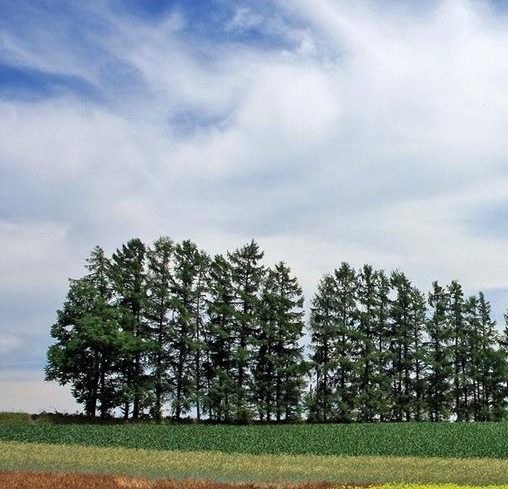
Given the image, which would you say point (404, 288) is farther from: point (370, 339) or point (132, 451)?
point (132, 451)

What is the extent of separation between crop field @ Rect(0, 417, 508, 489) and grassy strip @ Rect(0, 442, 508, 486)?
0.13 feet

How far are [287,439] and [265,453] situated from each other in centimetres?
579

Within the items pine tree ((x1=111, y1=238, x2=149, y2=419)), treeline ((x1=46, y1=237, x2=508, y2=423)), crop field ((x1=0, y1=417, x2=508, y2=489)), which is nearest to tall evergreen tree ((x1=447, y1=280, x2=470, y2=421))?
treeline ((x1=46, y1=237, x2=508, y2=423))

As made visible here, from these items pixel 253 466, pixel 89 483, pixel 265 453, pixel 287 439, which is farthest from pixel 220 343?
pixel 89 483

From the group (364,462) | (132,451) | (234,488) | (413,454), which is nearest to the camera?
(234,488)

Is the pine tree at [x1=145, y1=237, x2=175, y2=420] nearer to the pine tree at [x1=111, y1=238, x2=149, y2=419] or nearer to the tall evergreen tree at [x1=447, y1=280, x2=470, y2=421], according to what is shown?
the pine tree at [x1=111, y1=238, x2=149, y2=419]

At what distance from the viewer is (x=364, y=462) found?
103ft

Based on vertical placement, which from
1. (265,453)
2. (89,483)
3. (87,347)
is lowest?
(265,453)

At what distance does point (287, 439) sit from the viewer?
1666 inches

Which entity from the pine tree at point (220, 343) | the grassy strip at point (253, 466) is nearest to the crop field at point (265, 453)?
the grassy strip at point (253, 466)

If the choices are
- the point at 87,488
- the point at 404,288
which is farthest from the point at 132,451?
the point at 404,288

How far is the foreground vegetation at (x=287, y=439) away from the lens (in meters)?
38.7

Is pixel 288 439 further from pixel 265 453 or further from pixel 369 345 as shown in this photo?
pixel 369 345

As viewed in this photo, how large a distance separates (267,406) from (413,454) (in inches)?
842
